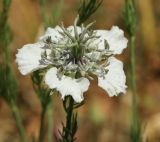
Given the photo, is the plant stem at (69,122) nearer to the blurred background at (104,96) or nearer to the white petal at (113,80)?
the white petal at (113,80)

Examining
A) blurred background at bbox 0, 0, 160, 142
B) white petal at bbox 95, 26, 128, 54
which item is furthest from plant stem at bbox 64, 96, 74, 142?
blurred background at bbox 0, 0, 160, 142

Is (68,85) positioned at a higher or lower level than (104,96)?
higher

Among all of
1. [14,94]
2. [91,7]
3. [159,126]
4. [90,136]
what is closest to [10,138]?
[90,136]

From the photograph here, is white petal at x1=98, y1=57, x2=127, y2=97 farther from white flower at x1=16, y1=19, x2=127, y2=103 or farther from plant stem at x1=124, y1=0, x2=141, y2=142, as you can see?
plant stem at x1=124, y1=0, x2=141, y2=142

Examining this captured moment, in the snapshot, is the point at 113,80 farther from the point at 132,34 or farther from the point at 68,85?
the point at 132,34

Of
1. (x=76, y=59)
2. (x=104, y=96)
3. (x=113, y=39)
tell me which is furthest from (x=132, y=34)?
(x=104, y=96)

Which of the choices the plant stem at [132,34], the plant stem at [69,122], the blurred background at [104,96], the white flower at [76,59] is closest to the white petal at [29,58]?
the white flower at [76,59]

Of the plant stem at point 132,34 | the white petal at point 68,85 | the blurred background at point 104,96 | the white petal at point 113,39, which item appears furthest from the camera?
the blurred background at point 104,96
